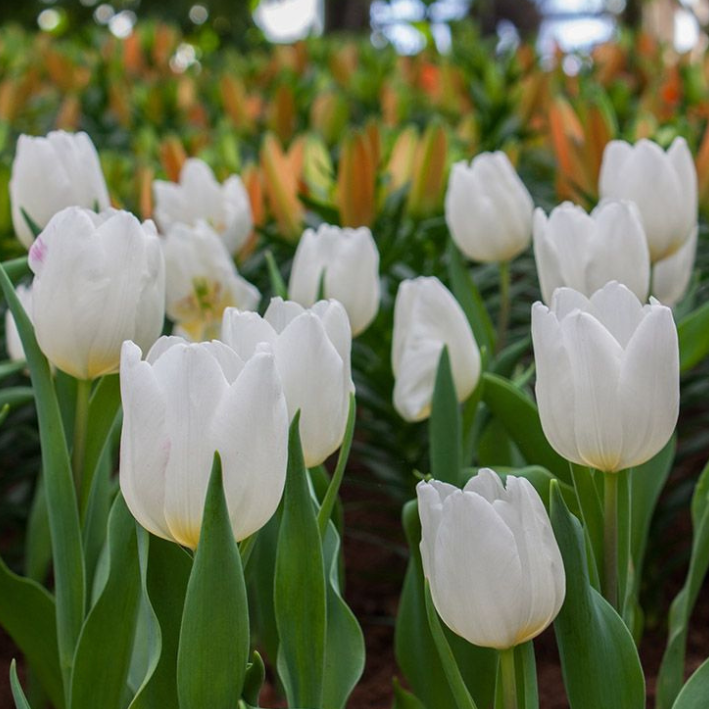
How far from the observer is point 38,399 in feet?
3.15

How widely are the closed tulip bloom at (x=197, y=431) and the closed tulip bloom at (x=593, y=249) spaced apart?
464 mm

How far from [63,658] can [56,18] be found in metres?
7.73

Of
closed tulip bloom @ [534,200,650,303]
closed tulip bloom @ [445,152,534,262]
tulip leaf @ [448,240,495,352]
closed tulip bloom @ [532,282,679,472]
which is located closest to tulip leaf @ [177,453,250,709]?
closed tulip bloom @ [532,282,679,472]

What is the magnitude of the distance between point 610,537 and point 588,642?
103mm

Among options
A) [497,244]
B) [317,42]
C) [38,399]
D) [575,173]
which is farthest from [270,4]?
[38,399]

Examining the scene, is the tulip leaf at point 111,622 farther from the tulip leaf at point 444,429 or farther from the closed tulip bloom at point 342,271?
the closed tulip bloom at point 342,271

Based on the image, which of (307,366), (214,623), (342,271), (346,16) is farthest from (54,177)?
(346,16)

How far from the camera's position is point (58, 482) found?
0.96m

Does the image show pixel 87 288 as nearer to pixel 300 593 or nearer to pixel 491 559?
pixel 300 593

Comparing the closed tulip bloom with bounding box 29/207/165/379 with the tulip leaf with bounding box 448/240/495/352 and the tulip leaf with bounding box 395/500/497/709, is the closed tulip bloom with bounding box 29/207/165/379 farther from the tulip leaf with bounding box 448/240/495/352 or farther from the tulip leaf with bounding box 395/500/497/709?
the tulip leaf with bounding box 448/240/495/352

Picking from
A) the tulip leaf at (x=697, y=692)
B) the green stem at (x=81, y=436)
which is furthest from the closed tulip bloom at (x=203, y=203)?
the tulip leaf at (x=697, y=692)

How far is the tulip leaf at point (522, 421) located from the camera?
1122 millimetres

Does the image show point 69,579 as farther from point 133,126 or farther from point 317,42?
point 317,42

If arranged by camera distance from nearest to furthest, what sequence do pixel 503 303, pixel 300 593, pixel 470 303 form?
pixel 300 593 < pixel 470 303 < pixel 503 303
